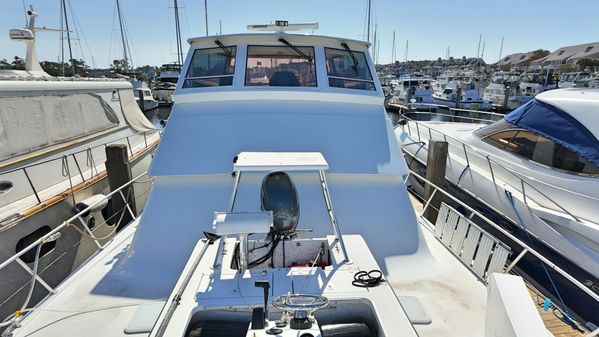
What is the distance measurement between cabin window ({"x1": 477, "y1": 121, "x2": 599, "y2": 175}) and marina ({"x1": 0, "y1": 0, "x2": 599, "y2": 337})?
1.0 inches

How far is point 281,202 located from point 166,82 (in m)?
41.8

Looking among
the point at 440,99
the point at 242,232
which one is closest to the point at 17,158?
the point at 242,232

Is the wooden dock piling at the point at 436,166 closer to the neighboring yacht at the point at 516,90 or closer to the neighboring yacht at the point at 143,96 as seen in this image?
the neighboring yacht at the point at 143,96

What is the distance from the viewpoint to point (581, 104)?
580 centimetres

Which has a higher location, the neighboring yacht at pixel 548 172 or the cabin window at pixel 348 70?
the cabin window at pixel 348 70

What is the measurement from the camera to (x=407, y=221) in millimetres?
4098

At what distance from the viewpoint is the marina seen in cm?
244

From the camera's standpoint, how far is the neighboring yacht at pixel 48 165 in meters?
5.34

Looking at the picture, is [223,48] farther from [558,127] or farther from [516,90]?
[516,90]

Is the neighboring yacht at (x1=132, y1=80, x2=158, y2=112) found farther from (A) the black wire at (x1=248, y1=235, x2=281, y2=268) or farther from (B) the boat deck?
(B) the boat deck

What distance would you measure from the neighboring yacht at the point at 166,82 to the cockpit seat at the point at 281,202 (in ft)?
113

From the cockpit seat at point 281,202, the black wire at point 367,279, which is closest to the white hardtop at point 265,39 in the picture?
the cockpit seat at point 281,202

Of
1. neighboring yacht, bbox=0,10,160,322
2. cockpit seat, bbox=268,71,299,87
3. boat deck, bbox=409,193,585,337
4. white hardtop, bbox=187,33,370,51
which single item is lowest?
boat deck, bbox=409,193,585,337

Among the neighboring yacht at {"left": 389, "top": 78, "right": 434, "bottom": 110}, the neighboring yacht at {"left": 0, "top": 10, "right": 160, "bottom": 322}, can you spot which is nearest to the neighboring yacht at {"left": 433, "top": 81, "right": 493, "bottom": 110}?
the neighboring yacht at {"left": 389, "top": 78, "right": 434, "bottom": 110}
